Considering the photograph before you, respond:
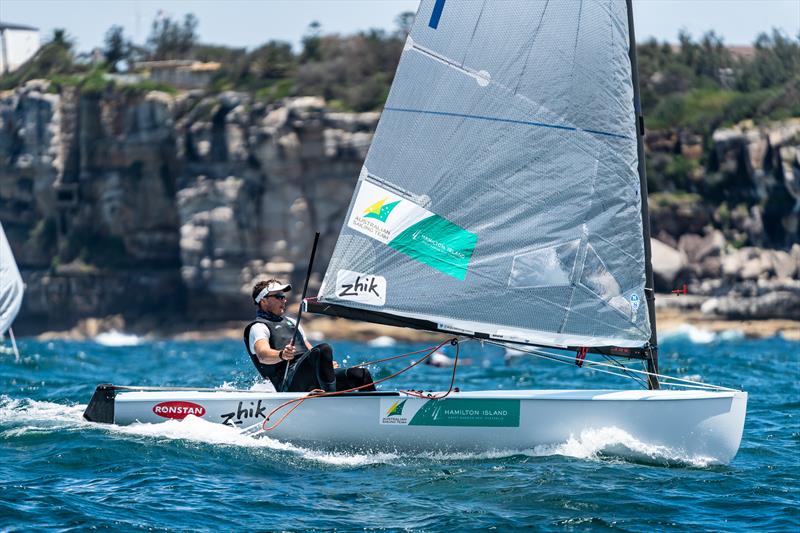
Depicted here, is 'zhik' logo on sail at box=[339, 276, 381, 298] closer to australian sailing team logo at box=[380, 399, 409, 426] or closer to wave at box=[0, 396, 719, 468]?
australian sailing team logo at box=[380, 399, 409, 426]

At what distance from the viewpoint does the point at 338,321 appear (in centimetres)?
4838

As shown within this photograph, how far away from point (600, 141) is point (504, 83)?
98 centimetres

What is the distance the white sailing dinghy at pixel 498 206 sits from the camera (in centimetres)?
985

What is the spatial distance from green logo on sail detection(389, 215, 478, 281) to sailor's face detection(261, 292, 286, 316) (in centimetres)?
122

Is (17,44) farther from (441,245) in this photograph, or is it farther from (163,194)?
(441,245)

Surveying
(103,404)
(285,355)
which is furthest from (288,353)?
(103,404)

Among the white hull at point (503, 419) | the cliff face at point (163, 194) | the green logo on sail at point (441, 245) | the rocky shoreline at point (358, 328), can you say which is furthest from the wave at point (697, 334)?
the green logo on sail at point (441, 245)

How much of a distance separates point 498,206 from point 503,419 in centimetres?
184

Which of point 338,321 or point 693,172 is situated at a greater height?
point 693,172

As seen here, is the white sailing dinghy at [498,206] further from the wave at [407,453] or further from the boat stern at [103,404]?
the boat stern at [103,404]

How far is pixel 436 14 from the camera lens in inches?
386

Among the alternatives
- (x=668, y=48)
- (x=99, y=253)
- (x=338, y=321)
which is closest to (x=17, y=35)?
(x=99, y=253)

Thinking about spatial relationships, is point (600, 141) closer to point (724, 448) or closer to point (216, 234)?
point (724, 448)

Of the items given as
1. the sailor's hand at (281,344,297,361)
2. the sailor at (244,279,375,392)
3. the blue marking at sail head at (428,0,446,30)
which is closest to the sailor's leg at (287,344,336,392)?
the sailor at (244,279,375,392)
